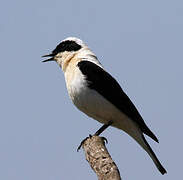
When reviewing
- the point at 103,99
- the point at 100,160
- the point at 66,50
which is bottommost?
the point at 100,160

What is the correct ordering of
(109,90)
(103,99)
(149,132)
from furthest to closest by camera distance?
(109,90)
(149,132)
(103,99)

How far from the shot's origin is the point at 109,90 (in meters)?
11.6

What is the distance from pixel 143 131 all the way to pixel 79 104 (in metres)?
1.35

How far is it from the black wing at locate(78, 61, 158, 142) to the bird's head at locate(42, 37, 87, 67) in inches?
32.4

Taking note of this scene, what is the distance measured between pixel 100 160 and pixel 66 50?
4916mm

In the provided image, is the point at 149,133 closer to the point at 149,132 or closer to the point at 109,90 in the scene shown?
the point at 149,132

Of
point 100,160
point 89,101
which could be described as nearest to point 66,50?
point 89,101

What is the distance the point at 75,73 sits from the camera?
11.4 m

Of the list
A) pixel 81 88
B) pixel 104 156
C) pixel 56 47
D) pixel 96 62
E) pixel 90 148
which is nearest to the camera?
pixel 104 156

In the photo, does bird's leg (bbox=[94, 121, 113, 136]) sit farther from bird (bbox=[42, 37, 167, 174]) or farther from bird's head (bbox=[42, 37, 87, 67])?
bird's head (bbox=[42, 37, 87, 67])

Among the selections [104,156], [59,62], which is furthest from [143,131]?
[104,156]

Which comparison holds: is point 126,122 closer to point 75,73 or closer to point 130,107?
point 130,107

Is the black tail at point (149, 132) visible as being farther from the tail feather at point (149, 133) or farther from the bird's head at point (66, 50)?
the bird's head at point (66, 50)

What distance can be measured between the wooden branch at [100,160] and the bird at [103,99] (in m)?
1.75
